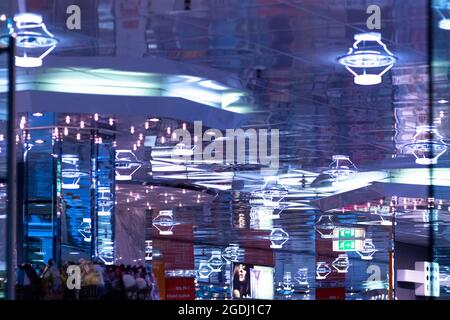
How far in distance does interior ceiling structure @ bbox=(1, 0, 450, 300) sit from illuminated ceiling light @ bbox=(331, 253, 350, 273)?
323 inches

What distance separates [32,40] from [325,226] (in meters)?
20.6

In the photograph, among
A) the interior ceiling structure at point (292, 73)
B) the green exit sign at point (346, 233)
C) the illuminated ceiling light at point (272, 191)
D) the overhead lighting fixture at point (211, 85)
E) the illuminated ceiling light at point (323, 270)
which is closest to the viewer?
the interior ceiling structure at point (292, 73)

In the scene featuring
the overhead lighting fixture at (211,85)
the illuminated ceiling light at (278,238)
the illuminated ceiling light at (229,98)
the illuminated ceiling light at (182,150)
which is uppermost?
the overhead lighting fixture at (211,85)

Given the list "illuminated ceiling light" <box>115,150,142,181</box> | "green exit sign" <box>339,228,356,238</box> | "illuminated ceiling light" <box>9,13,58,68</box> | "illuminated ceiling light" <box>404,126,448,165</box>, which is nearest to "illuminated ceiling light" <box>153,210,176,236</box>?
"green exit sign" <box>339,228,356,238</box>

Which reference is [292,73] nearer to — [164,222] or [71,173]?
[71,173]

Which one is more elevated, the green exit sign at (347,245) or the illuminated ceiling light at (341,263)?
the green exit sign at (347,245)

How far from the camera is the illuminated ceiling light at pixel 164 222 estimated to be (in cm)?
2588

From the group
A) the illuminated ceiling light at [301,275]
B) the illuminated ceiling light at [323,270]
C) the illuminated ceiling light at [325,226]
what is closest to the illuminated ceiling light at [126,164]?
the illuminated ceiling light at [325,226]

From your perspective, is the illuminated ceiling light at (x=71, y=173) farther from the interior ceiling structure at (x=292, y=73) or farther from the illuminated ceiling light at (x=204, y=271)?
the illuminated ceiling light at (x=204, y=271)

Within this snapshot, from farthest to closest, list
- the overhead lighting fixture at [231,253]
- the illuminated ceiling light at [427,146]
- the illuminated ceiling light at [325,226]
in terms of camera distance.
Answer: the overhead lighting fixture at [231,253] → the illuminated ceiling light at [325,226] → the illuminated ceiling light at [427,146]

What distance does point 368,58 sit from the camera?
9953 mm

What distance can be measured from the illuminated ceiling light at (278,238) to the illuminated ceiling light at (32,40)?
21.6 metres

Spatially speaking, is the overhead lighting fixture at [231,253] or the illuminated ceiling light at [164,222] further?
the overhead lighting fixture at [231,253]
